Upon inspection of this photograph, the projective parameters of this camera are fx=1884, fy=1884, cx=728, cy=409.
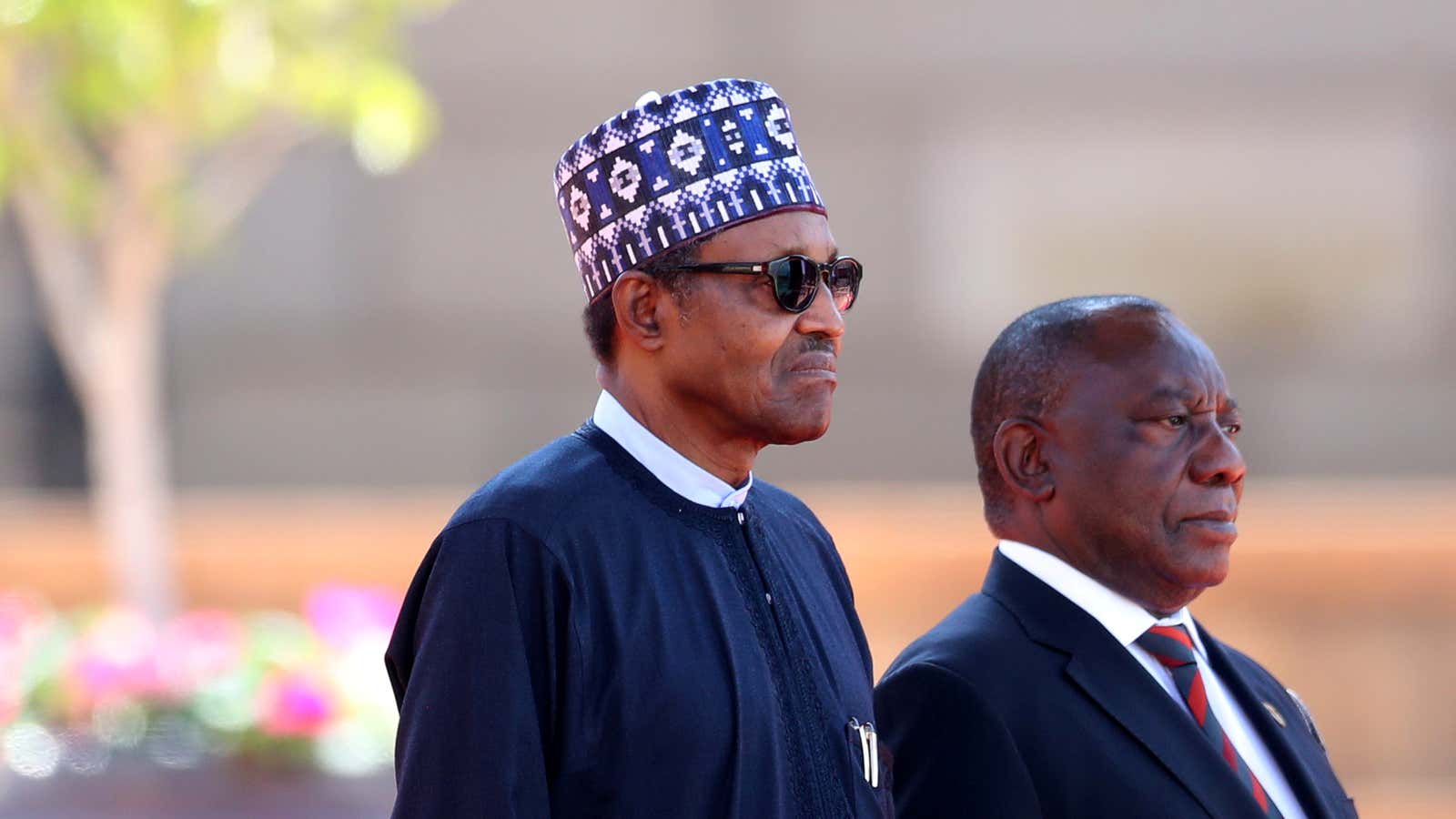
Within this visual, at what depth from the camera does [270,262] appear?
11.1m

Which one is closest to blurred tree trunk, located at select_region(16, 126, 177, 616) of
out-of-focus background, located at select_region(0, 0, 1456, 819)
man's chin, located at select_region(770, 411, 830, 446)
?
out-of-focus background, located at select_region(0, 0, 1456, 819)

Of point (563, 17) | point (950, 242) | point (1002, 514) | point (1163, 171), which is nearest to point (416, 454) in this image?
point (563, 17)

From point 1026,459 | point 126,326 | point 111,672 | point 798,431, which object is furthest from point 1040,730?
point 126,326

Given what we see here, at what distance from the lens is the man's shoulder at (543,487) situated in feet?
7.62

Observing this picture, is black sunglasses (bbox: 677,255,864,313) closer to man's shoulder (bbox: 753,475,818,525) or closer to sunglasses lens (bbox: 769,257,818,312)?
sunglasses lens (bbox: 769,257,818,312)

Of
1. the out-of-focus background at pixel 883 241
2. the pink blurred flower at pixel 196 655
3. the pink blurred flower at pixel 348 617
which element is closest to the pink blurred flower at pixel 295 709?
the pink blurred flower at pixel 196 655

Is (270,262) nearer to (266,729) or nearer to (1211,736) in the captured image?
(266,729)

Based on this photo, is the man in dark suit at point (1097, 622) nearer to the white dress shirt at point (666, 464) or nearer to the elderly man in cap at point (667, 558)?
the elderly man in cap at point (667, 558)

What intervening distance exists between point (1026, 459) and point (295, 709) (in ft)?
9.16

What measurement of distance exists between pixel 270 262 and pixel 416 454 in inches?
55.8

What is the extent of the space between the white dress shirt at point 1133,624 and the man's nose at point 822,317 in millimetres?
602

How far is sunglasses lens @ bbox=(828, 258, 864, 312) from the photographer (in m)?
2.54

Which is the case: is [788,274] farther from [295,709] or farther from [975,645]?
A: [295,709]

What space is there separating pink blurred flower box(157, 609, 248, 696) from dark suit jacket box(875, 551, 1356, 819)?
10.5 feet
